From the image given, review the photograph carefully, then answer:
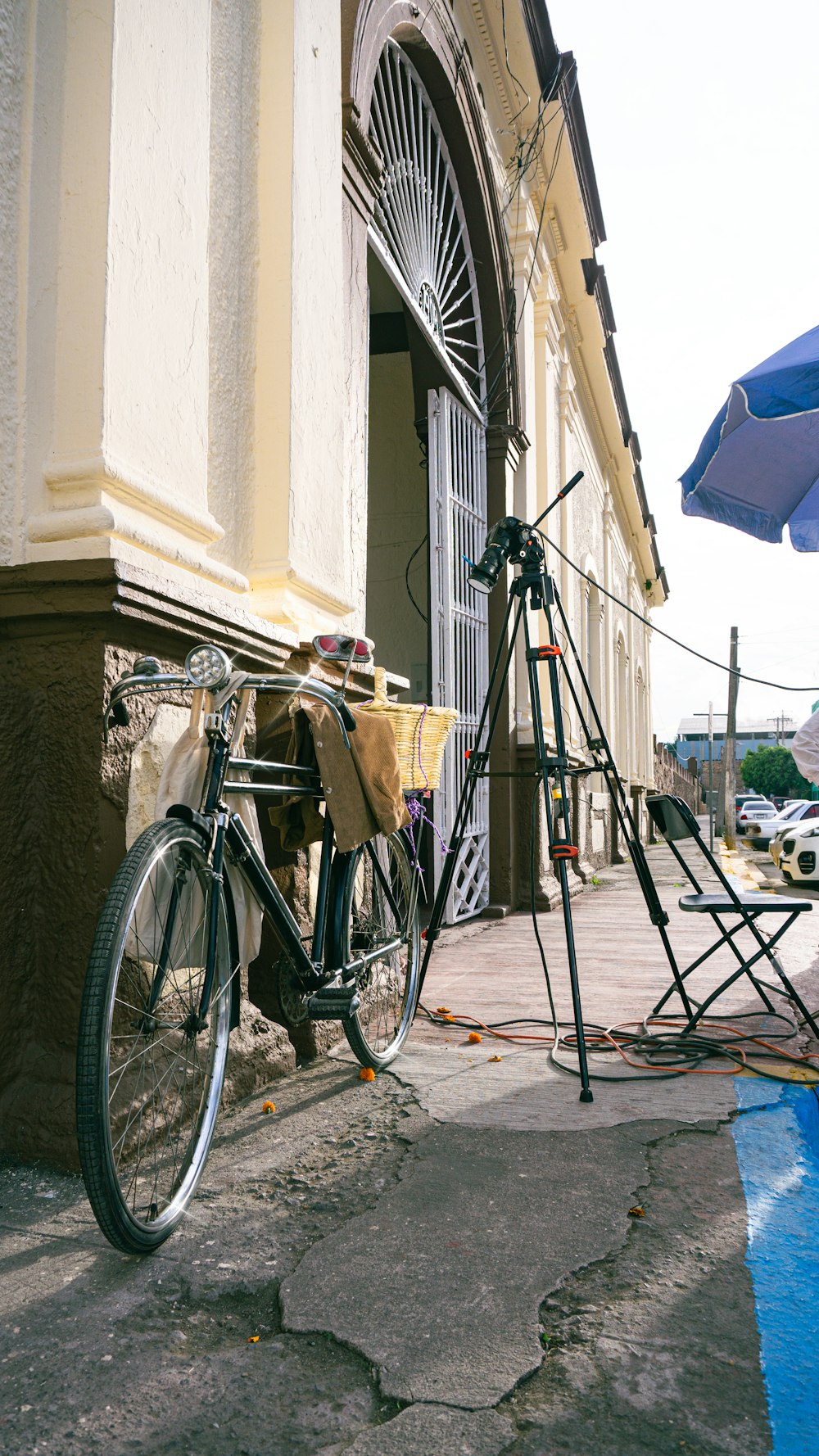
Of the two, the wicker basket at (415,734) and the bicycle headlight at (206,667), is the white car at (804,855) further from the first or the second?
the bicycle headlight at (206,667)

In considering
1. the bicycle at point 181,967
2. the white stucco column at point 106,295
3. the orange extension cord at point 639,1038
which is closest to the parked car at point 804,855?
the orange extension cord at point 639,1038

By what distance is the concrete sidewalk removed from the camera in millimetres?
1396

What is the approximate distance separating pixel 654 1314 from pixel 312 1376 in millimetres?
572

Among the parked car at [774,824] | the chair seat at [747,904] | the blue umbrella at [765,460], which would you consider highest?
the blue umbrella at [765,460]

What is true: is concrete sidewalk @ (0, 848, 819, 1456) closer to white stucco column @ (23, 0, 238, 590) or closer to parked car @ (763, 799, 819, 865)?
white stucco column @ (23, 0, 238, 590)

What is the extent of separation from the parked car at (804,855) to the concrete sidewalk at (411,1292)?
9.82 m

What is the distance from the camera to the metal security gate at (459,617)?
6414 mm

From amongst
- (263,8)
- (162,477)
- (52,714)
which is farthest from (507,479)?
(52,714)

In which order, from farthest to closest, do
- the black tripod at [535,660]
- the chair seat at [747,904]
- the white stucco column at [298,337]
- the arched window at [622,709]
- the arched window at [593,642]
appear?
the arched window at [622,709]
the arched window at [593,642]
the white stucco column at [298,337]
the chair seat at [747,904]
the black tripod at [535,660]

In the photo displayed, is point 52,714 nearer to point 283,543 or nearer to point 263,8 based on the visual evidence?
point 283,543

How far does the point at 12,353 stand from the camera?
2.49 meters

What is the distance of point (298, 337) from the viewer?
3549 mm

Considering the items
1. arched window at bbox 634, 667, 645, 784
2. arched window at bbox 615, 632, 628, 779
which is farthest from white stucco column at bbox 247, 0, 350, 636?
arched window at bbox 634, 667, 645, 784

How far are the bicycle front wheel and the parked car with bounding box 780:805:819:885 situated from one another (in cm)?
1082
